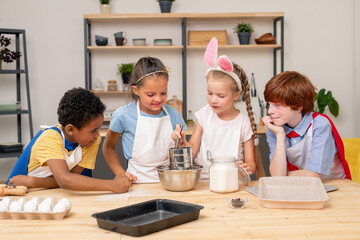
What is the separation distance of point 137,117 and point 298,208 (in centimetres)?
98

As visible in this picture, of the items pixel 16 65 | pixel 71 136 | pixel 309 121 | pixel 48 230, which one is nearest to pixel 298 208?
pixel 309 121

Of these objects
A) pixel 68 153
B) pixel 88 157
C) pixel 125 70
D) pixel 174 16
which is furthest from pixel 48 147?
pixel 174 16

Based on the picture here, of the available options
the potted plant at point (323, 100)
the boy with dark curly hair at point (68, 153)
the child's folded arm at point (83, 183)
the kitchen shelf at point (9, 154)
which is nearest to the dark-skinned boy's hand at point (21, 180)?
the boy with dark curly hair at point (68, 153)

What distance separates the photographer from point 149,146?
6.65 ft

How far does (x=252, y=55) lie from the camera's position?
14.9ft

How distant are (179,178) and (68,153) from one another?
1.74ft

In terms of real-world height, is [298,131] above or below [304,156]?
above

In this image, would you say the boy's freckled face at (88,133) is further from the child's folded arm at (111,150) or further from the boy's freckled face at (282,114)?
the boy's freckled face at (282,114)

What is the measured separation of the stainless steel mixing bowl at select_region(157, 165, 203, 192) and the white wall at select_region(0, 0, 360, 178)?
9.79 ft

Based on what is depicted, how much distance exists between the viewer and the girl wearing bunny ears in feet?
6.32

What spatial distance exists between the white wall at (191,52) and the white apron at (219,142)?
8.11 ft

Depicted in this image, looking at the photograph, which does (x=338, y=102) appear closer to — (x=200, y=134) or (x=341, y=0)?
(x=341, y=0)

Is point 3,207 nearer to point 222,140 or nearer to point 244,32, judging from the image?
point 222,140

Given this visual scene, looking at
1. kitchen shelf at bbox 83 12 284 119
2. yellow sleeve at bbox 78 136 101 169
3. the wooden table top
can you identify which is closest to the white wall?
kitchen shelf at bbox 83 12 284 119
